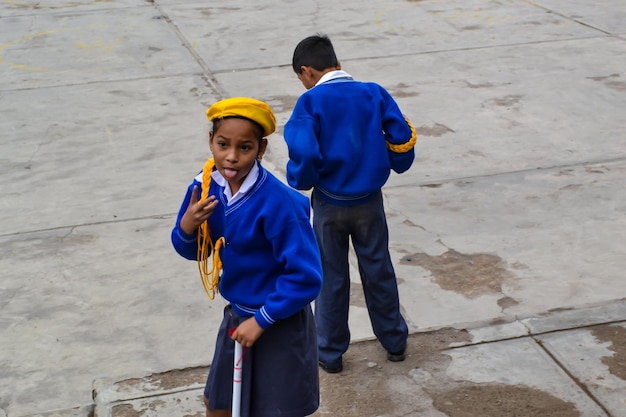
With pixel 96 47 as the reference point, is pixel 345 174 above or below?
above

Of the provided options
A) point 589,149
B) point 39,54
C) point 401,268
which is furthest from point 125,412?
point 39,54

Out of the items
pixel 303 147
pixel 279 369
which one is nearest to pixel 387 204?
pixel 303 147

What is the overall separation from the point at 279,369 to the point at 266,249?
16.5 inches

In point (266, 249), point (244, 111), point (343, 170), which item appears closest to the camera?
point (244, 111)

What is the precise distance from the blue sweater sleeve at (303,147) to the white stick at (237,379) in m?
1.08

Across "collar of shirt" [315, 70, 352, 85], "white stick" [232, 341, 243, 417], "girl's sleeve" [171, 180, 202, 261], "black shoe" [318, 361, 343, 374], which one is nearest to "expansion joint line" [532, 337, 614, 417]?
"black shoe" [318, 361, 343, 374]

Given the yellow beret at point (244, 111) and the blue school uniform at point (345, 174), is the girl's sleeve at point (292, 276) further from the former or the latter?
the blue school uniform at point (345, 174)

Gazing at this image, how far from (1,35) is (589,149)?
25.5ft

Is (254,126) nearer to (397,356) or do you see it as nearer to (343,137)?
(343,137)

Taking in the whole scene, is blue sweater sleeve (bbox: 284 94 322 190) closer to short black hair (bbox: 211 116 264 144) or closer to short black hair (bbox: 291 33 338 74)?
short black hair (bbox: 291 33 338 74)

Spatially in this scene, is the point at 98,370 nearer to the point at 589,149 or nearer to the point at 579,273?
the point at 579,273

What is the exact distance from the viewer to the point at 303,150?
3916 mm

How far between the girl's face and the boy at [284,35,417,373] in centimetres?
93

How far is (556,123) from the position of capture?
8.01 meters
